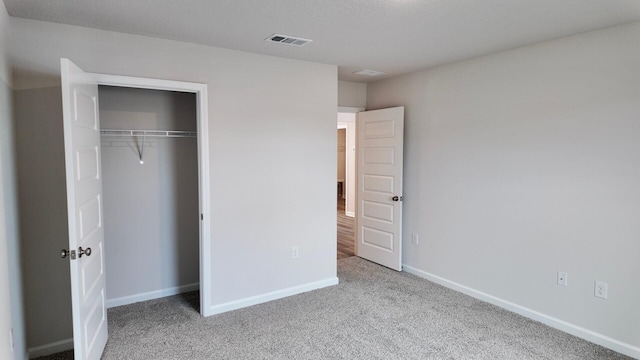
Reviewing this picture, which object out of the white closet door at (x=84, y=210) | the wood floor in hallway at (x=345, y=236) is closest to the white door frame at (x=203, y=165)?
the white closet door at (x=84, y=210)

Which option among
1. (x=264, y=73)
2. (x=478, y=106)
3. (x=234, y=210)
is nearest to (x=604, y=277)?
(x=478, y=106)

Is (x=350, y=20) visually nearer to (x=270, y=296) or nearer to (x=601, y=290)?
(x=270, y=296)

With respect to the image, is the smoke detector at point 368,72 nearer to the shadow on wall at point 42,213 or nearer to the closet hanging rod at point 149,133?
the closet hanging rod at point 149,133

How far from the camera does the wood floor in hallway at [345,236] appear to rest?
18.4 ft

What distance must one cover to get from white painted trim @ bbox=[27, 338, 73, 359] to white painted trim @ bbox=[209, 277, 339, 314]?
1.09 metres

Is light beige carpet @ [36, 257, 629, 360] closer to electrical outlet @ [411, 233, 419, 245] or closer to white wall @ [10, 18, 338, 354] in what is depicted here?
white wall @ [10, 18, 338, 354]

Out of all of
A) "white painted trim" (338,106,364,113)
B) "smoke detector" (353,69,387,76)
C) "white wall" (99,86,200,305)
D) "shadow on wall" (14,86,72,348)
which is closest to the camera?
"shadow on wall" (14,86,72,348)

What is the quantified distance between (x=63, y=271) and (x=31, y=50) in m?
1.60

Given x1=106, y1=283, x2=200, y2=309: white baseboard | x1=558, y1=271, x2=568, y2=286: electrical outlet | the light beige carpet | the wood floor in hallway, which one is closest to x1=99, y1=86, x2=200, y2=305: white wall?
x1=106, y1=283, x2=200, y2=309: white baseboard

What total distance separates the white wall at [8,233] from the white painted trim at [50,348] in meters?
0.22

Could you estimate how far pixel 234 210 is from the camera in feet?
11.7

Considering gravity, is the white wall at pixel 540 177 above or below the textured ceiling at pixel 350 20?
below

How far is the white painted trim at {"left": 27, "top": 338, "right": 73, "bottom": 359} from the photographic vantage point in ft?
9.02

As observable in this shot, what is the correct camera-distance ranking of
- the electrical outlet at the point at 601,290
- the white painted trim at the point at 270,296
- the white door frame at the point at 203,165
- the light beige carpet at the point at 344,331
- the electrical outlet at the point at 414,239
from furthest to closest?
1. the electrical outlet at the point at 414,239
2. the white painted trim at the point at 270,296
3. the white door frame at the point at 203,165
4. the electrical outlet at the point at 601,290
5. the light beige carpet at the point at 344,331
